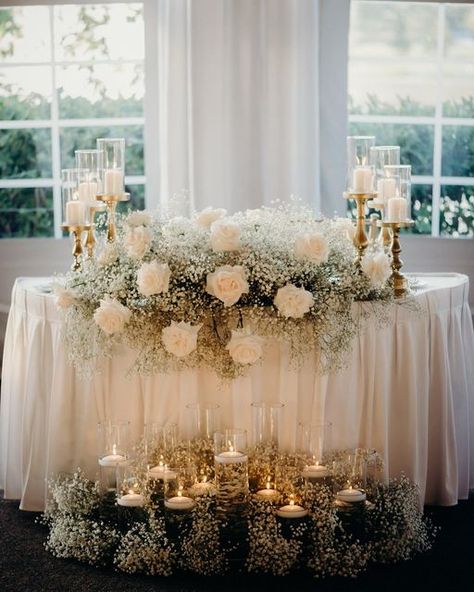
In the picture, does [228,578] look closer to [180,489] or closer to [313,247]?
[180,489]

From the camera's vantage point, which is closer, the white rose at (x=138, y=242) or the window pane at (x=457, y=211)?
the white rose at (x=138, y=242)

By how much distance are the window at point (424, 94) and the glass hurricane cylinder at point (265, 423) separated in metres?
2.69

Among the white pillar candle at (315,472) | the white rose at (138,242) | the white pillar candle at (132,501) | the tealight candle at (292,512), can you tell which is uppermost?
the white rose at (138,242)

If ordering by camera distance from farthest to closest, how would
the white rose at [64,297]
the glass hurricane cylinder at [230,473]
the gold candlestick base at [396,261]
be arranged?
the gold candlestick base at [396,261]
the white rose at [64,297]
the glass hurricane cylinder at [230,473]

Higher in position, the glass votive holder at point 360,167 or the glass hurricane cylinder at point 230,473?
the glass votive holder at point 360,167

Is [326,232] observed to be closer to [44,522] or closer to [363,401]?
[363,401]

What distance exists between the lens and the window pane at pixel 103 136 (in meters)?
5.68

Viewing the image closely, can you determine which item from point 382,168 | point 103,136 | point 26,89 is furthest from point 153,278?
point 26,89

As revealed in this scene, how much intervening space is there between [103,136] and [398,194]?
2.42 meters

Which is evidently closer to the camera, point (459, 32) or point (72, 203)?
point (72, 203)

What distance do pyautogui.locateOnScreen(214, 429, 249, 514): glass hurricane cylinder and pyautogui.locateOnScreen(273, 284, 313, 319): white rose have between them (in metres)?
0.43

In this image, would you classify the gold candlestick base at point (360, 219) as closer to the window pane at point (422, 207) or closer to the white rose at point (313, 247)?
the white rose at point (313, 247)

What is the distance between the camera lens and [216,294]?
3293 millimetres

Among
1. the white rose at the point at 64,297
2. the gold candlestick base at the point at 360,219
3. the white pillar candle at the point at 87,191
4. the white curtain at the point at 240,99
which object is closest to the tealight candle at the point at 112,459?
the white rose at the point at 64,297
